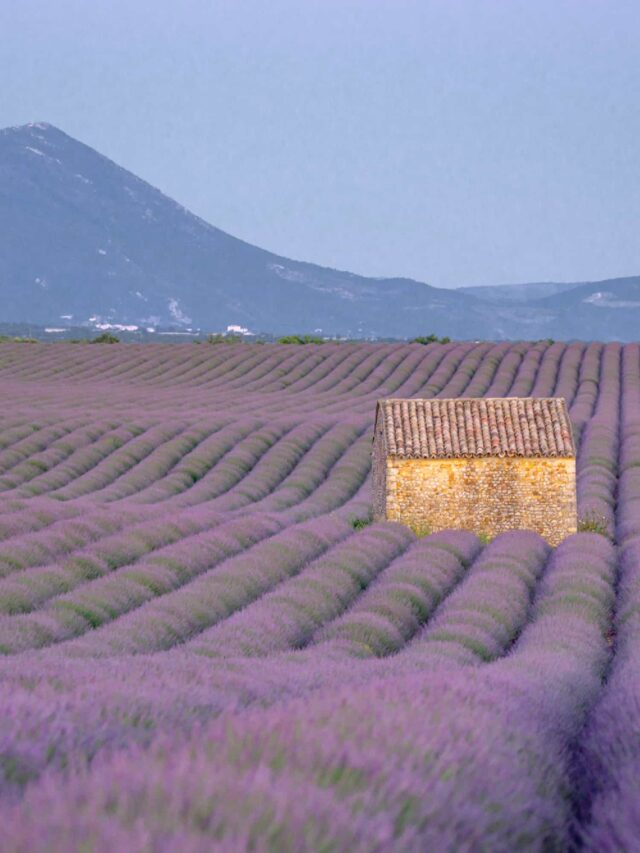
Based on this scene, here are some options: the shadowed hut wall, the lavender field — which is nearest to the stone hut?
the shadowed hut wall

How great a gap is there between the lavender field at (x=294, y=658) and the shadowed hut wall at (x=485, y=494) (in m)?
1.06

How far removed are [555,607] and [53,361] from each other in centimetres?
5754

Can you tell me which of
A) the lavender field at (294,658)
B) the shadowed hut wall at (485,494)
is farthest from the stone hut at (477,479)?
the lavender field at (294,658)

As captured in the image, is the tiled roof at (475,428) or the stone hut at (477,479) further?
the tiled roof at (475,428)

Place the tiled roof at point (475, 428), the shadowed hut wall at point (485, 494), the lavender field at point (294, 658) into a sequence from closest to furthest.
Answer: the lavender field at point (294, 658) < the shadowed hut wall at point (485, 494) < the tiled roof at point (475, 428)

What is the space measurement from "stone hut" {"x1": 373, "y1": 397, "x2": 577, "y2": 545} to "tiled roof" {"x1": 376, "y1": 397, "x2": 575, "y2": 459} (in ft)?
0.06

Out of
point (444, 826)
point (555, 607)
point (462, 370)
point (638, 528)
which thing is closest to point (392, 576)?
point (555, 607)

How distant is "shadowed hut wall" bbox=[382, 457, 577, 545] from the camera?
26250mm

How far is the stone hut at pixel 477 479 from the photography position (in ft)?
86.2

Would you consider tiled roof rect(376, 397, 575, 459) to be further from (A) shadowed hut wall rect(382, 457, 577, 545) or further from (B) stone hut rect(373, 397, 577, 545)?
(A) shadowed hut wall rect(382, 457, 577, 545)

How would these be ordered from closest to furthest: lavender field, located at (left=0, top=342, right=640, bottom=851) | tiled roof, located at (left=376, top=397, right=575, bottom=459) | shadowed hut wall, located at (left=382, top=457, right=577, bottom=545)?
lavender field, located at (left=0, top=342, right=640, bottom=851)
shadowed hut wall, located at (left=382, top=457, right=577, bottom=545)
tiled roof, located at (left=376, top=397, right=575, bottom=459)

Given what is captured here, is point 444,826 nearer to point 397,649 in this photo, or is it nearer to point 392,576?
point 397,649

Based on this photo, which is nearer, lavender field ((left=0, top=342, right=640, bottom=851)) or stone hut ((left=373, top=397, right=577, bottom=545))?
lavender field ((left=0, top=342, right=640, bottom=851))

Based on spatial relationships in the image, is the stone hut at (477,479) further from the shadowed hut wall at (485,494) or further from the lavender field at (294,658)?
the lavender field at (294,658)
